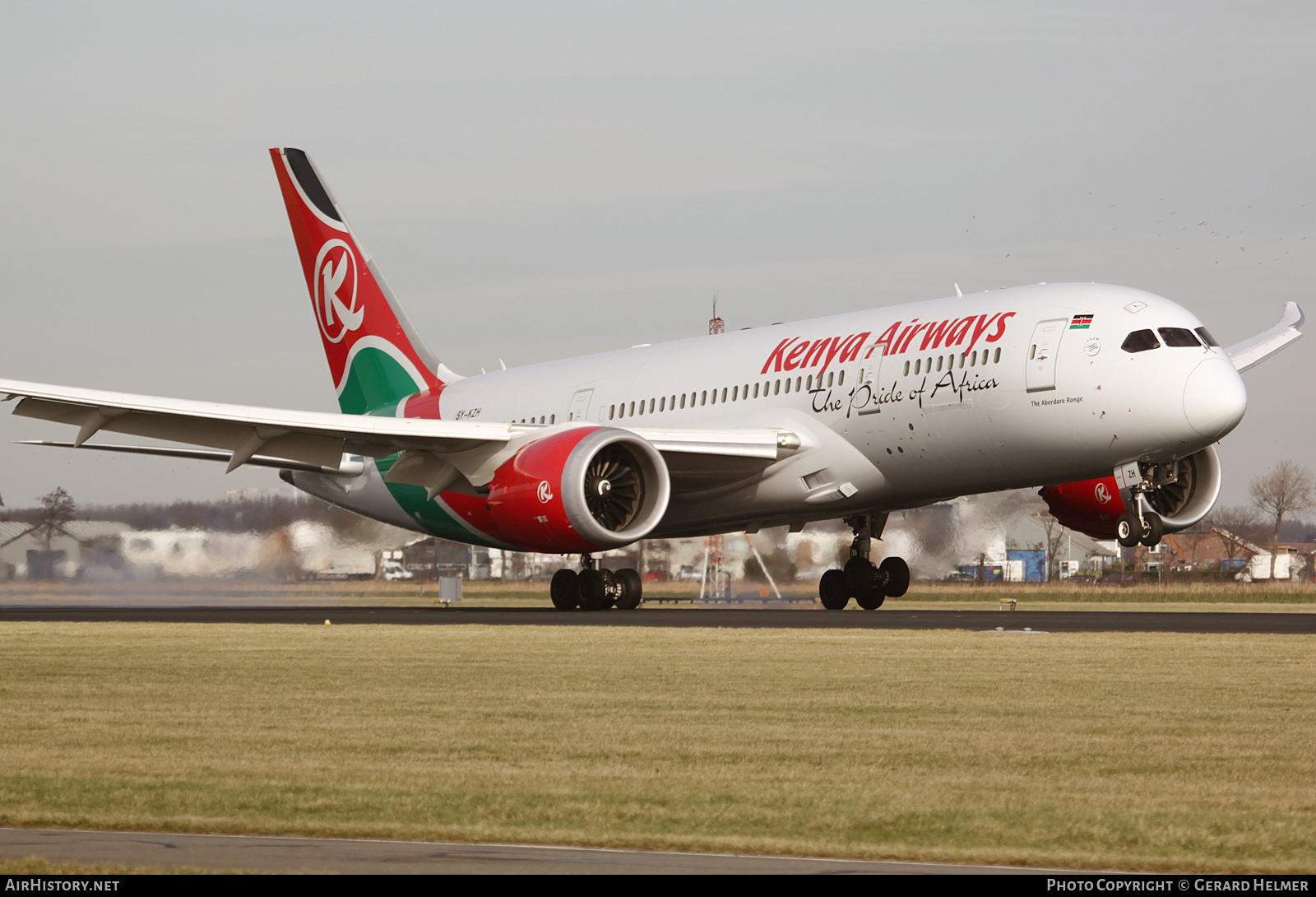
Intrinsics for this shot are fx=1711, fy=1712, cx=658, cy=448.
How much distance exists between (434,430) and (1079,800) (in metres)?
21.5

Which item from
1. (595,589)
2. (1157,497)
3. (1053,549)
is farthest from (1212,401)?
(1053,549)

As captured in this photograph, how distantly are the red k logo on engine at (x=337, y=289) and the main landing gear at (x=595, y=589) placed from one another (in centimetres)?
1035

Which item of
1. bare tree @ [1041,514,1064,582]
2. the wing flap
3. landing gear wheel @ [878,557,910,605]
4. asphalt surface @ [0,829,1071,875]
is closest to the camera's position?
asphalt surface @ [0,829,1071,875]

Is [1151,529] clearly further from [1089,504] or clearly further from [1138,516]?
[1089,504]

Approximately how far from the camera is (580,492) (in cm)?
2748

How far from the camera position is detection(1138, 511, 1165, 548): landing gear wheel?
26.8 meters

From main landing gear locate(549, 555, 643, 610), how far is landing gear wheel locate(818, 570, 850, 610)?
424 centimetres

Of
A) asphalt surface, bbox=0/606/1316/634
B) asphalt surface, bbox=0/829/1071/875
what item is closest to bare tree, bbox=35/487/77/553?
asphalt surface, bbox=0/606/1316/634

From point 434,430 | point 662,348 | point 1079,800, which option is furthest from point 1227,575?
point 1079,800

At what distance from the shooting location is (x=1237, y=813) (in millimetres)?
8750

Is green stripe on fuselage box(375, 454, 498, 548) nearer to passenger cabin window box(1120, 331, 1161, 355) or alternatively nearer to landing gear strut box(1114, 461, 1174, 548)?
landing gear strut box(1114, 461, 1174, 548)

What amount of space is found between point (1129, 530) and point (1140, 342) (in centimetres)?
302

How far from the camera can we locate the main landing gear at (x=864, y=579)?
34250 millimetres

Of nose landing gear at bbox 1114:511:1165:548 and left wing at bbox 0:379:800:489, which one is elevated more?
left wing at bbox 0:379:800:489
